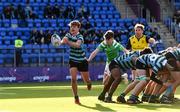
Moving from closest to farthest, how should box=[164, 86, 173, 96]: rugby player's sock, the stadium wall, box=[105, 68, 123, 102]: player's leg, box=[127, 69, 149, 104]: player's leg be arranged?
box=[127, 69, 149, 104]: player's leg < box=[164, 86, 173, 96]: rugby player's sock < box=[105, 68, 123, 102]: player's leg < the stadium wall

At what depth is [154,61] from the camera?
13.4 metres

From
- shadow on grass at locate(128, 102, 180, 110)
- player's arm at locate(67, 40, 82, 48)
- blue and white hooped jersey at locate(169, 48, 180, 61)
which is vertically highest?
player's arm at locate(67, 40, 82, 48)

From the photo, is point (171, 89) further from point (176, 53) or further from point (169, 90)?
point (176, 53)

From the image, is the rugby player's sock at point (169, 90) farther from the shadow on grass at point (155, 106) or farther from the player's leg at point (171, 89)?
the shadow on grass at point (155, 106)

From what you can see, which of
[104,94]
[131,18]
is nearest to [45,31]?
[131,18]

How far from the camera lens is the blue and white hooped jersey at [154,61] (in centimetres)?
1341

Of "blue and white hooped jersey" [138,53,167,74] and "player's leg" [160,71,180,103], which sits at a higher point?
"blue and white hooped jersey" [138,53,167,74]

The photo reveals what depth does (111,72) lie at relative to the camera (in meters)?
14.4

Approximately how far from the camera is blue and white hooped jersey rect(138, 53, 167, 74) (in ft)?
44.0

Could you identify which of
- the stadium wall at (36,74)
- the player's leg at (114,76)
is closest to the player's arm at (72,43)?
the player's leg at (114,76)

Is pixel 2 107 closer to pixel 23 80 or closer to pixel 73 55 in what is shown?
pixel 73 55

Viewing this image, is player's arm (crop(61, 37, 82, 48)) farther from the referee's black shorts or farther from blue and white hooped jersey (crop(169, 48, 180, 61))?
blue and white hooped jersey (crop(169, 48, 180, 61))

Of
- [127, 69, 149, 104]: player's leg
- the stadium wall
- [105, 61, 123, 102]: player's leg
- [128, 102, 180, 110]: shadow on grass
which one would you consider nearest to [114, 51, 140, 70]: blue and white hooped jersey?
[105, 61, 123, 102]: player's leg

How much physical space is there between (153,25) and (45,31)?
9.12 metres
